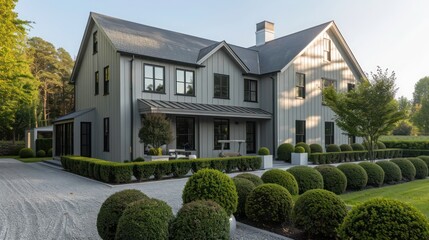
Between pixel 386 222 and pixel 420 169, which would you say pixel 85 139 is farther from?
pixel 386 222

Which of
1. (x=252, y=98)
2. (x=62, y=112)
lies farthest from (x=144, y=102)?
(x=62, y=112)

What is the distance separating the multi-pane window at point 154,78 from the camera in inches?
635

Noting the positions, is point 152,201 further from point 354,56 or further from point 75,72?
point 354,56

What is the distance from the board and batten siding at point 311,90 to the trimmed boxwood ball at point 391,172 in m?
8.85

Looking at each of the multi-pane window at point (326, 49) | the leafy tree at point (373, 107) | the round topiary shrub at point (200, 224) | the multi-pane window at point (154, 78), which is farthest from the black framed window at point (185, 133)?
the round topiary shrub at point (200, 224)

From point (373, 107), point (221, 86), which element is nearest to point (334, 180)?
point (373, 107)

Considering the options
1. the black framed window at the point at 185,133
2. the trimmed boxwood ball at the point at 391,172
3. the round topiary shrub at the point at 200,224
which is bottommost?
the trimmed boxwood ball at the point at 391,172

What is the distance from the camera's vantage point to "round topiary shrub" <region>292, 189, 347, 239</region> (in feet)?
16.1

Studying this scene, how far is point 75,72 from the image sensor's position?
70.5 feet

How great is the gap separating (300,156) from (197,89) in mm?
6974

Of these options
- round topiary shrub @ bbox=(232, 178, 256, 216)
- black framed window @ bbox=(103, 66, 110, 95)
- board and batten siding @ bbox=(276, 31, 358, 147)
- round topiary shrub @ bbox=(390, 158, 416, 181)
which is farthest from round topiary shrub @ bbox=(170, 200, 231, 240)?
board and batten siding @ bbox=(276, 31, 358, 147)

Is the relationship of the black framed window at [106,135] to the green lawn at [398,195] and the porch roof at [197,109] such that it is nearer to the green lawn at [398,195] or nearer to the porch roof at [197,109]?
the porch roof at [197,109]

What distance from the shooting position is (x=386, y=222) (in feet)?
12.2

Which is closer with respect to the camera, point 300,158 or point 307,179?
point 307,179
